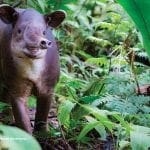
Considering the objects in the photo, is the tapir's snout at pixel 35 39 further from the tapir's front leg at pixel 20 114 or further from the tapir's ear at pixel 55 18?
the tapir's front leg at pixel 20 114

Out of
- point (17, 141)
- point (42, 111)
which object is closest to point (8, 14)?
point (42, 111)

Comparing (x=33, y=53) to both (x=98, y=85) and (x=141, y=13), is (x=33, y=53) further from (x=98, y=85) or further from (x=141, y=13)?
(x=98, y=85)

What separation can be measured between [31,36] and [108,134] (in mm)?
918

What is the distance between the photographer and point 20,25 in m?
3.26

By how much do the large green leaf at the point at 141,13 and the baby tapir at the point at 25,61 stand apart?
51cm

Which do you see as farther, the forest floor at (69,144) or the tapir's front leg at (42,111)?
the tapir's front leg at (42,111)

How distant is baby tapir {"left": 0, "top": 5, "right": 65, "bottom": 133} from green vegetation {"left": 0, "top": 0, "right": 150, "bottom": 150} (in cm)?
20

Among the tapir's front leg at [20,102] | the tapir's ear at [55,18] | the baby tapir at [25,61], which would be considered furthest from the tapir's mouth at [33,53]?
the tapir's ear at [55,18]

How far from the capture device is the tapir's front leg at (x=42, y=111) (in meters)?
3.59

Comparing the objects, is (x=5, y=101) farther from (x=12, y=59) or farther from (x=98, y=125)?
(x=98, y=125)

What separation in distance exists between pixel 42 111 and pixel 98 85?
570 mm

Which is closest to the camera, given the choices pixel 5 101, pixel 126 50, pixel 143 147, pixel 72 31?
pixel 143 147

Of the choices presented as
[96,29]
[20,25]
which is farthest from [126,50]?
[96,29]

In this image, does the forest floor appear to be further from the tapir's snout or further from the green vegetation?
the tapir's snout
